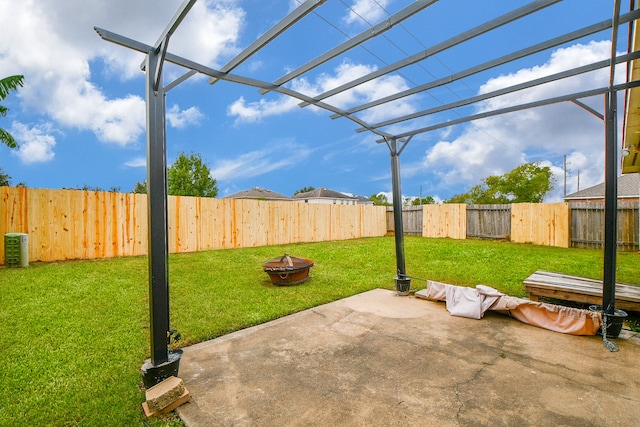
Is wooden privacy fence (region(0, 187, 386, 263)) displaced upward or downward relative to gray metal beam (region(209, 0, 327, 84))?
downward

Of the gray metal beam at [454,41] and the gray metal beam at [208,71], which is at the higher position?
the gray metal beam at [454,41]

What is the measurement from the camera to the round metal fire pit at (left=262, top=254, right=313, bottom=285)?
523cm

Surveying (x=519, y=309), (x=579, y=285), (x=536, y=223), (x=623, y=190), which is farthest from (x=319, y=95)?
(x=623, y=190)

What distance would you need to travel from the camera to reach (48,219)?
7227 mm

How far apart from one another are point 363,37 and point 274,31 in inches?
27.5

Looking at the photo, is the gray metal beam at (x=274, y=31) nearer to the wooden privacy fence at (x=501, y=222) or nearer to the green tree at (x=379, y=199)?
the wooden privacy fence at (x=501, y=222)

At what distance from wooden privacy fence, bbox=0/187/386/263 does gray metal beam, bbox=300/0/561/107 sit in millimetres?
7701

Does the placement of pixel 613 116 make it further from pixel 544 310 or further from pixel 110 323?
pixel 110 323

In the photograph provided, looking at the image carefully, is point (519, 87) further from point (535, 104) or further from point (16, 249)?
point (16, 249)

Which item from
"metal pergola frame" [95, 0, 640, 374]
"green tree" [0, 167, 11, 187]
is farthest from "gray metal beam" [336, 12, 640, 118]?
"green tree" [0, 167, 11, 187]

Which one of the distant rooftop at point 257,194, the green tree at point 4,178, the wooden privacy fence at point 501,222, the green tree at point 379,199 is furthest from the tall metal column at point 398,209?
the green tree at point 379,199

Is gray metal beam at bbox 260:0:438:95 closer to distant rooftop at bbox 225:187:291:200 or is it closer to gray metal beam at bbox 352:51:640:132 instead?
gray metal beam at bbox 352:51:640:132

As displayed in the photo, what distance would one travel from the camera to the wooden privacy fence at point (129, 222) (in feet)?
23.2

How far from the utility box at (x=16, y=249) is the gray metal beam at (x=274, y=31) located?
6.85m
